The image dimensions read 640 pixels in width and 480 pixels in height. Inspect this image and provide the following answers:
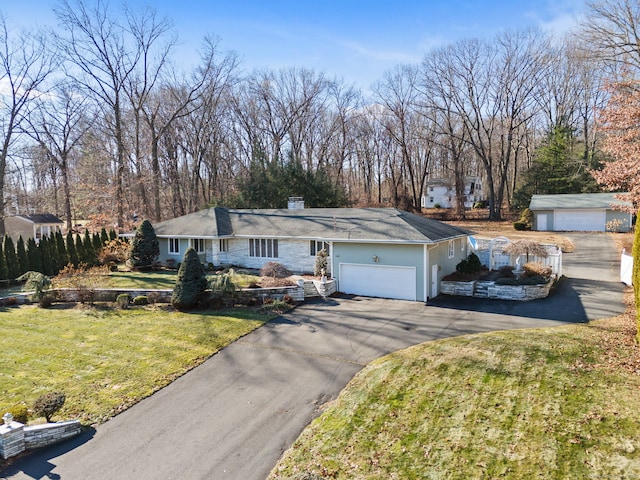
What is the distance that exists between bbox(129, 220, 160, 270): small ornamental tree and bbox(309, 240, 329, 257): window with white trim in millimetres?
9636

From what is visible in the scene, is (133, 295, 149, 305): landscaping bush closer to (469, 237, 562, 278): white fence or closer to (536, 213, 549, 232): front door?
(469, 237, 562, 278): white fence

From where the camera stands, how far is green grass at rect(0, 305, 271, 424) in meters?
9.33

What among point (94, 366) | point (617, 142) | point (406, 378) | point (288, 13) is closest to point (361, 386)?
point (406, 378)

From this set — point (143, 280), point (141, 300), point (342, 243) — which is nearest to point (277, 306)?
point (342, 243)

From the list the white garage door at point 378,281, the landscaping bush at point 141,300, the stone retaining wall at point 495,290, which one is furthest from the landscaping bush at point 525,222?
the landscaping bush at point 141,300

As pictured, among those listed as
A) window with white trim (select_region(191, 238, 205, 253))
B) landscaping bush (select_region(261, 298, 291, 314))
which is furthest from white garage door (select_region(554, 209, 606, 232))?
window with white trim (select_region(191, 238, 205, 253))

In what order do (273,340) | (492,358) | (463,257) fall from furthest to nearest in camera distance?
1. (463,257)
2. (273,340)
3. (492,358)

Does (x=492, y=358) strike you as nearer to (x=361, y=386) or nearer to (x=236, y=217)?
(x=361, y=386)

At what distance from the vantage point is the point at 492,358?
9703mm

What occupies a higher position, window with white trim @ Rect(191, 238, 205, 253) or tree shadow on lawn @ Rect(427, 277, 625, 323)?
window with white trim @ Rect(191, 238, 205, 253)

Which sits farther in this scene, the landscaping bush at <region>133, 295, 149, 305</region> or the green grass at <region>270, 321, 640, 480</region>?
the landscaping bush at <region>133, 295, 149, 305</region>

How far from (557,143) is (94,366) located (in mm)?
45637

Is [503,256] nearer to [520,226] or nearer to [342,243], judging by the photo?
[342,243]

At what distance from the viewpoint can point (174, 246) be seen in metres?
24.8
